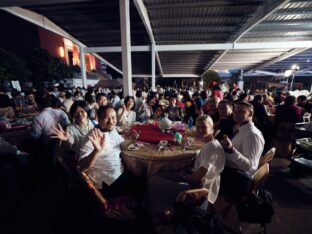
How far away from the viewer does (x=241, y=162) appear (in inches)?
74.9

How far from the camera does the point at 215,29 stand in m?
9.36

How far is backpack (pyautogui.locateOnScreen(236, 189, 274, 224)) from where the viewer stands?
71.7 inches

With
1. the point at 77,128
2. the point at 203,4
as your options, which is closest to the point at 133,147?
the point at 77,128

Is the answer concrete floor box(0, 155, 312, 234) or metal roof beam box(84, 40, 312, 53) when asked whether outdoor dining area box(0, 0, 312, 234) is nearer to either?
concrete floor box(0, 155, 312, 234)

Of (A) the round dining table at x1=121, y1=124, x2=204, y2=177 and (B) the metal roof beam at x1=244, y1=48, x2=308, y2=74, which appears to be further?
(B) the metal roof beam at x1=244, y1=48, x2=308, y2=74

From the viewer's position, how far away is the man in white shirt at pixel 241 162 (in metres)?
1.89

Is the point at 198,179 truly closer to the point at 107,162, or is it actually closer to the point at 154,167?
the point at 154,167

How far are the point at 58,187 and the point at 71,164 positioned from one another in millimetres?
1391

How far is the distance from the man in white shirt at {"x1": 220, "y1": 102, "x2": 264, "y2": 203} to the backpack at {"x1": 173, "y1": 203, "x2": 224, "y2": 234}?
53cm

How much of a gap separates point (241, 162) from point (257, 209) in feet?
1.68

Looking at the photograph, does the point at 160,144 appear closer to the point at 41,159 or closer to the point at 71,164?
the point at 71,164

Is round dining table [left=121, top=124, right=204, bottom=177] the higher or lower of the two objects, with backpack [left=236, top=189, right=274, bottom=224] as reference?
higher

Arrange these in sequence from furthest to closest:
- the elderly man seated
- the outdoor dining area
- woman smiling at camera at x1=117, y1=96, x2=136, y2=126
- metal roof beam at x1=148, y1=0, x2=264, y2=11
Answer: metal roof beam at x1=148, y1=0, x2=264, y2=11 → woman smiling at camera at x1=117, y1=96, x2=136, y2=126 → the outdoor dining area → the elderly man seated

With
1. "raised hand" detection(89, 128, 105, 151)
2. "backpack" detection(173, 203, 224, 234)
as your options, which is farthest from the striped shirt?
"backpack" detection(173, 203, 224, 234)
